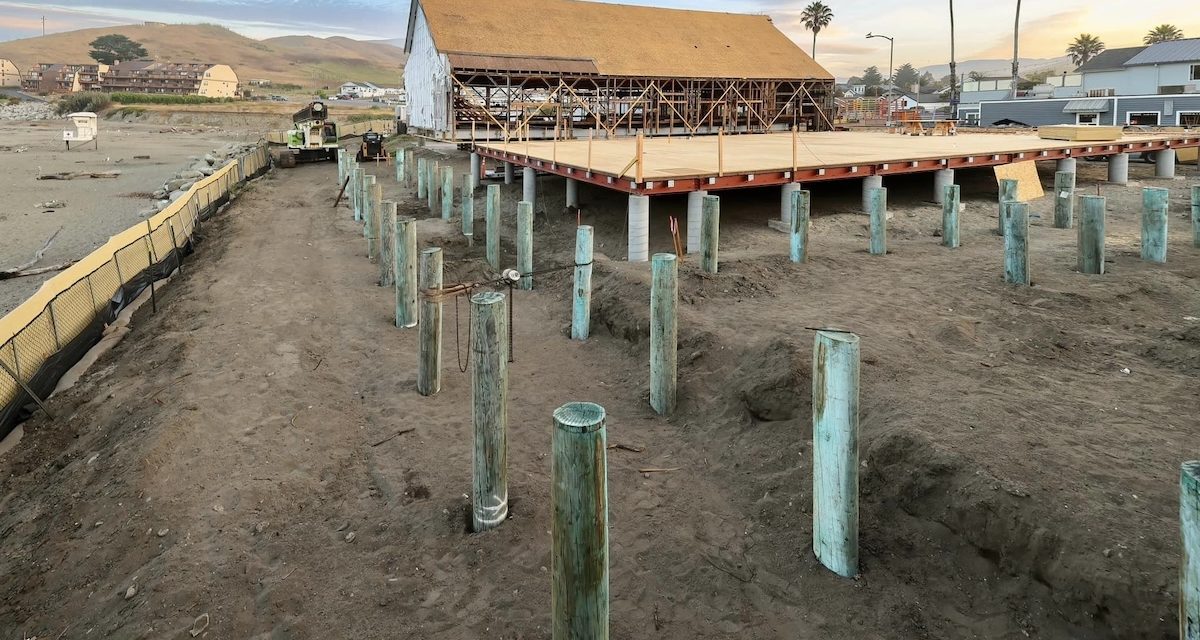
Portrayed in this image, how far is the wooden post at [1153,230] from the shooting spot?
10922mm

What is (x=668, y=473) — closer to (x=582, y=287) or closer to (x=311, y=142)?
(x=582, y=287)

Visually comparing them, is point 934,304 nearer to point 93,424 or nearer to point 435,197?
point 93,424

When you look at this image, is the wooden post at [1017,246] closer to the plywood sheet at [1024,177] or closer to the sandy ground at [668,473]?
the sandy ground at [668,473]

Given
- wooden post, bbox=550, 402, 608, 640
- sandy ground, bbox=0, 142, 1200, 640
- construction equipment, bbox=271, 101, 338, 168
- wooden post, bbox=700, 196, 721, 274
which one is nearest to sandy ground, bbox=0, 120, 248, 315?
construction equipment, bbox=271, 101, 338, 168

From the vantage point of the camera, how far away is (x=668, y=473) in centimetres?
650

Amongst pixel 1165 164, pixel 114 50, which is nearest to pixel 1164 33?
pixel 1165 164

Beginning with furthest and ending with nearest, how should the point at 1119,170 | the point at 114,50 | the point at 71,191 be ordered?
the point at 114,50 < the point at 71,191 < the point at 1119,170

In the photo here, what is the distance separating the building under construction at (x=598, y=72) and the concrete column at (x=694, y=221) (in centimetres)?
1502

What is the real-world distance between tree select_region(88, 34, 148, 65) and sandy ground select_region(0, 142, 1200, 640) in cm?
18899

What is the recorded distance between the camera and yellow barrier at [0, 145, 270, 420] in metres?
8.23

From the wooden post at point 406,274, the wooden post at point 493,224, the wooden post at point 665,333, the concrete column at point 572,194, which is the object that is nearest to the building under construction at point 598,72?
the concrete column at point 572,194

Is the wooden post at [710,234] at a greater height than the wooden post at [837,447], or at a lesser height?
greater

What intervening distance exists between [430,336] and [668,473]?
3.13 metres

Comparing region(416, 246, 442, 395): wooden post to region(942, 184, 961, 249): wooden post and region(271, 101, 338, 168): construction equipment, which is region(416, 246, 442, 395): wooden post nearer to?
region(942, 184, 961, 249): wooden post
